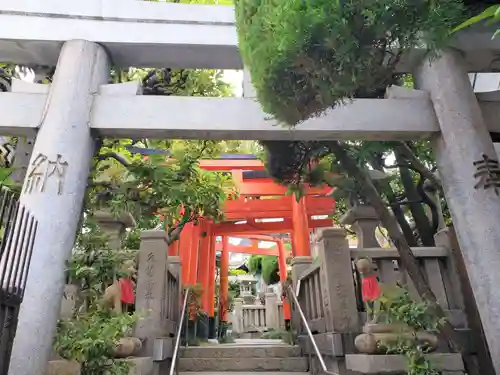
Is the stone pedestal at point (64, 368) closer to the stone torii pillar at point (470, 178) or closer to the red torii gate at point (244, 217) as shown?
the stone torii pillar at point (470, 178)

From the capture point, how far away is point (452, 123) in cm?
364

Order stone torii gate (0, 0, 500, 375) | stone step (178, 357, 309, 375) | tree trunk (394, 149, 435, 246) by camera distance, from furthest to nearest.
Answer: stone step (178, 357, 309, 375), tree trunk (394, 149, 435, 246), stone torii gate (0, 0, 500, 375)

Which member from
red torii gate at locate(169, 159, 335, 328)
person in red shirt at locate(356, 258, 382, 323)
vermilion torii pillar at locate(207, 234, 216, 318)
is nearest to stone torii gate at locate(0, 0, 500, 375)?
person in red shirt at locate(356, 258, 382, 323)

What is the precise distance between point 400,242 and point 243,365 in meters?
2.97

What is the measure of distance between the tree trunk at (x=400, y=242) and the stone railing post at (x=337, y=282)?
1.65 feet

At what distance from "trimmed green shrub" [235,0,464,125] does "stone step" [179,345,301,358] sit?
414cm

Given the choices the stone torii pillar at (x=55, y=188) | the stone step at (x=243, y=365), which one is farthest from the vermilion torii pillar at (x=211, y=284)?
the stone torii pillar at (x=55, y=188)

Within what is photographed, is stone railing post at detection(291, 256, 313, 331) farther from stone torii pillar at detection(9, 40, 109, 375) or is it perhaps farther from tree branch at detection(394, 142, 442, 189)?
stone torii pillar at detection(9, 40, 109, 375)

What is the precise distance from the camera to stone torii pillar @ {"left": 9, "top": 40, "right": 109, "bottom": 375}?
294 centimetres

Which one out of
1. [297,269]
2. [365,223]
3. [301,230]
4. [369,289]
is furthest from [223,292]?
[369,289]

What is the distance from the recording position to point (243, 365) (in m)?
5.60

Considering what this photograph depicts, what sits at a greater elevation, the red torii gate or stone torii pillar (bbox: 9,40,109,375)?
the red torii gate

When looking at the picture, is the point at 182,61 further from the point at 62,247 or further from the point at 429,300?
the point at 429,300

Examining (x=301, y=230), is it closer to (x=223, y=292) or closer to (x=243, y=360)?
(x=223, y=292)
